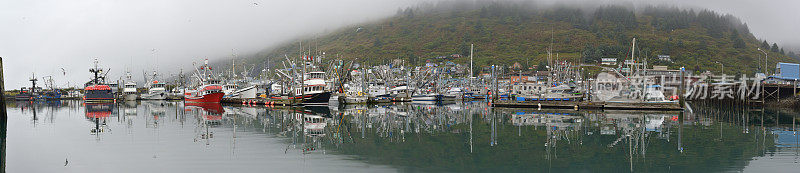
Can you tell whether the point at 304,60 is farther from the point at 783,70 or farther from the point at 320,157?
the point at 783,70

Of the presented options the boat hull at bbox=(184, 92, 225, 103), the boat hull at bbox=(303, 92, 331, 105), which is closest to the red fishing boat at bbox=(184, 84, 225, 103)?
the boat hull at bbox=(184, 92, 225, 103)

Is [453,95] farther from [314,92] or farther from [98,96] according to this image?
[98,96]

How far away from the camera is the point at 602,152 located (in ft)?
53.0

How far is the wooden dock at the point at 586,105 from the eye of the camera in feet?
139

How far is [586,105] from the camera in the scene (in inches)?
1800

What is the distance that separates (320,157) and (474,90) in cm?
8623

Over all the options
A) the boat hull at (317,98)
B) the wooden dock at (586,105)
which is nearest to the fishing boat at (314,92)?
the boat hull at (317,98)

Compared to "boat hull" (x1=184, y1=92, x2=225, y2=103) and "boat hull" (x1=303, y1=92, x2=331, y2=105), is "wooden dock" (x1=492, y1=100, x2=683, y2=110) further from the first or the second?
"boat hull" (x1=184, y1=92, x2=225, y2=103)

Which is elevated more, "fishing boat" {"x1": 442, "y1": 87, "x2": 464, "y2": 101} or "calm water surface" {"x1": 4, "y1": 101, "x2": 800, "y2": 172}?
"fishing boat" {"x1": 442, "y1": 87, "x2": 464, "y2": 101}

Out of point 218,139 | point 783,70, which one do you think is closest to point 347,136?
point 218,139

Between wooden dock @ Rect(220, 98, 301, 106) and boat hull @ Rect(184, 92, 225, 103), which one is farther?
boat hull @ Rect(184, 92, 225, 103)

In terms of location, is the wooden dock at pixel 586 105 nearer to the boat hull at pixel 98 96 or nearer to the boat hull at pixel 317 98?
the boat hull at pixel 317 98

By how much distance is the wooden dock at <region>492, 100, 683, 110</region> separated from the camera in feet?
139

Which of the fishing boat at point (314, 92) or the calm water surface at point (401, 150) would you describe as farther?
the fishing boat at point (314, 92)
